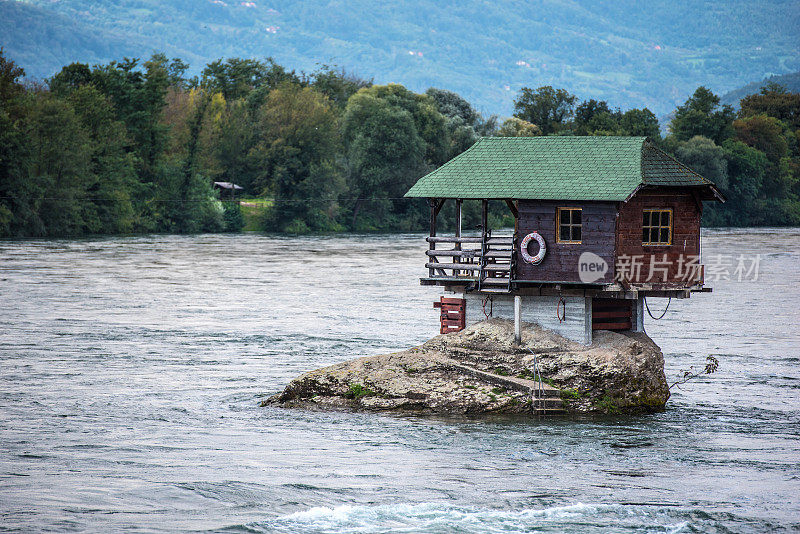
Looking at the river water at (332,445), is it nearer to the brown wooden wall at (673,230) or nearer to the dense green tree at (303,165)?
the brown wooden wall at (673,230)

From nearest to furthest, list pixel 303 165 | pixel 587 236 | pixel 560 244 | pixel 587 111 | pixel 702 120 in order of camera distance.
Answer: pixel 587 236, pixel 560 244, pixel 303 165, pixel 702 120, pixel 587 111

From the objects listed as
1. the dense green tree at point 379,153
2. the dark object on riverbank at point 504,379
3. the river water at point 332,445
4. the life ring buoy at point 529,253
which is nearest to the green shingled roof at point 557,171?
the life ring buoy at point 529,253

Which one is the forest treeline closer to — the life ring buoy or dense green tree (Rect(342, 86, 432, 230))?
dense green tree (Rect(342, 86, 432, 230))

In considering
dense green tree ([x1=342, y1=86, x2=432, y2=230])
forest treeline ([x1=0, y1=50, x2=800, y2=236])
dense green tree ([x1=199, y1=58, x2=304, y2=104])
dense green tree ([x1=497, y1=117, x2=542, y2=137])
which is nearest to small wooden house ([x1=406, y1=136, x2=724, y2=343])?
forest treeline ([x1=0, y1=50, x2=800, y2=236])

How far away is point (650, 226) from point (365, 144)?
9217 cm

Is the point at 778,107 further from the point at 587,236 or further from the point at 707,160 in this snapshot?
the point at 587,236

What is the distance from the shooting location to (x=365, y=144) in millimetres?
119625

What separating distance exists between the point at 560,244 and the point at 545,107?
13277 centimetres

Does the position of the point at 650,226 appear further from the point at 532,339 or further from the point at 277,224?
the point at 277,224

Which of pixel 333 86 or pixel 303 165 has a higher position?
pixel 333 86

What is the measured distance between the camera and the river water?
812 inches

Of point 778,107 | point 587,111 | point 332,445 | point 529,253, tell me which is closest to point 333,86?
point 587,111

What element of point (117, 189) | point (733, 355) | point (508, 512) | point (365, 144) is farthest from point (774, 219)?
point (508, 512)

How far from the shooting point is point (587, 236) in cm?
2866
